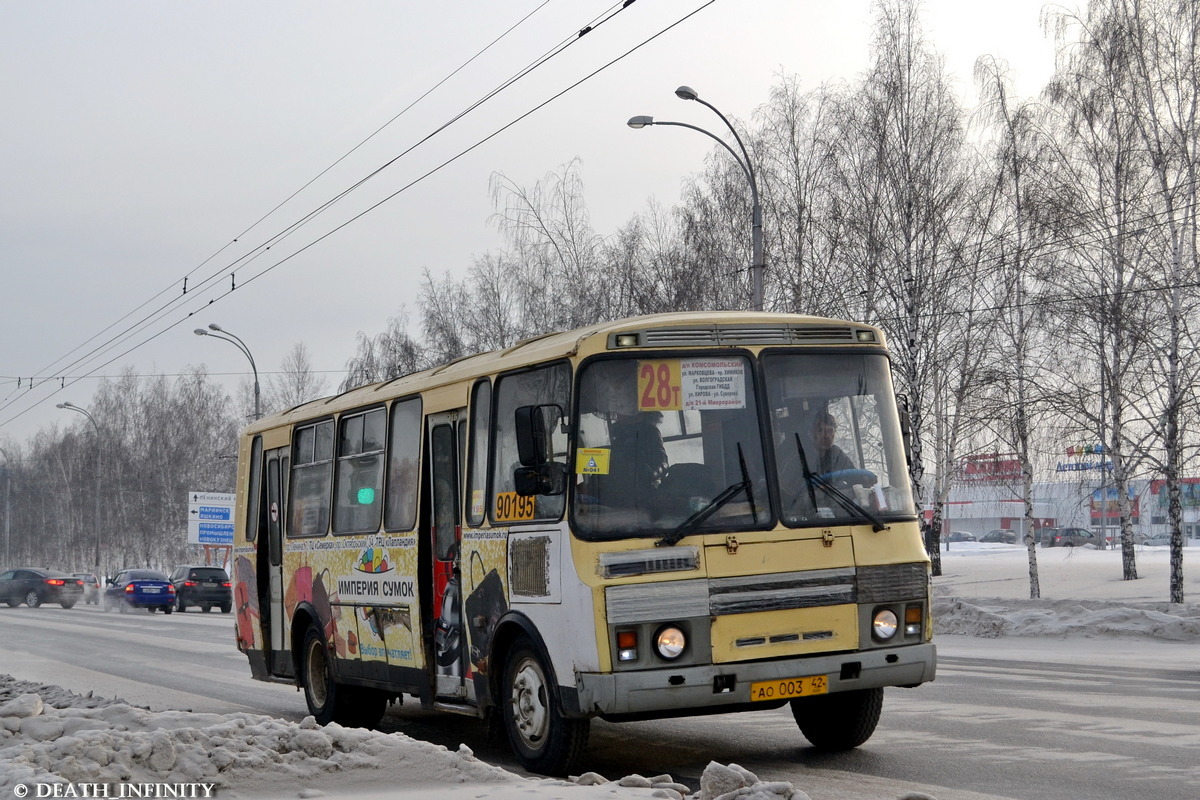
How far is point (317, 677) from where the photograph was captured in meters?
12.3

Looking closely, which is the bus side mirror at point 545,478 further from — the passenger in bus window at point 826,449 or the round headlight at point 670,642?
the passenger in bus window at point 826,449

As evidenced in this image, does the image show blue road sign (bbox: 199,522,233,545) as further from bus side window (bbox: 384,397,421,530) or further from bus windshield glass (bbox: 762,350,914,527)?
bus windshield glass (bbox: 762,350,914,527)

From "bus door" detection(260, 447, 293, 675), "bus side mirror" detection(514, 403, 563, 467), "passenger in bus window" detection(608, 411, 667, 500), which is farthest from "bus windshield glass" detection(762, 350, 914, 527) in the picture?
"bus door" detection(260, 447, 293, 675)

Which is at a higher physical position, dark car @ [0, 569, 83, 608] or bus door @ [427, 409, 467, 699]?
bus door @ [427, 409, 467, 699]

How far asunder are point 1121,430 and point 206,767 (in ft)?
74.8

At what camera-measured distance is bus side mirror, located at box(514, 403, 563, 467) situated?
7910 millimetres

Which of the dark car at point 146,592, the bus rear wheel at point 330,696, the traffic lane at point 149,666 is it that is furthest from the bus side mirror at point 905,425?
the dark car at point 146,592

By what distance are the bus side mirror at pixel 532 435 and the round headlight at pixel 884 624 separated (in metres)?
2.16

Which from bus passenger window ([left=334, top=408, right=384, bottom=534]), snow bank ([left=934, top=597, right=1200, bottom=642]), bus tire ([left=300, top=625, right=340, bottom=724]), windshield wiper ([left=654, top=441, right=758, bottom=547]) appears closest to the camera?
windshield wiper ([left=654, top=441, right=758, bottom=547])

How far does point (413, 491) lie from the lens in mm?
10289

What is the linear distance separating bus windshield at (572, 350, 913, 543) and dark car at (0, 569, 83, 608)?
164 feet

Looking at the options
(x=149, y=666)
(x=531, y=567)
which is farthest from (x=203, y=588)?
(x=531, y=567)

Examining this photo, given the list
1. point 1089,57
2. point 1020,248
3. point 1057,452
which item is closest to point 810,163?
point 1020,248

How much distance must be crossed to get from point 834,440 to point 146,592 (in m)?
41.4
